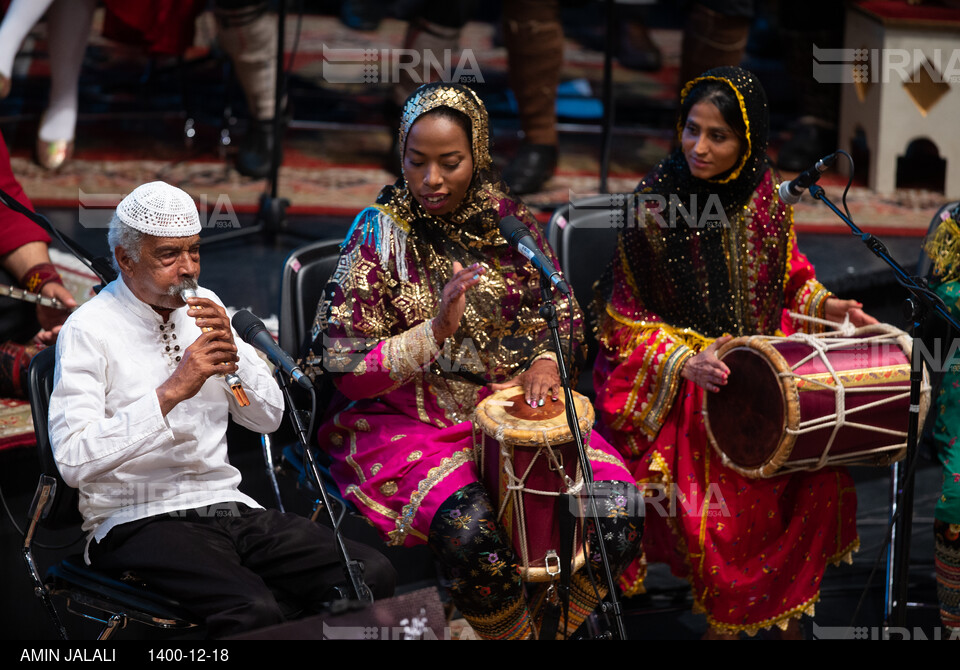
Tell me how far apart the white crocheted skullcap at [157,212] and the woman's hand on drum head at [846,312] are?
6.59ft

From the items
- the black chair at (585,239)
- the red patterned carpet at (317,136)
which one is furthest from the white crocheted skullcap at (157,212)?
the red patterned carpet at (317,136)

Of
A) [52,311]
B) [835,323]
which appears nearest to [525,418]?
[835,323]

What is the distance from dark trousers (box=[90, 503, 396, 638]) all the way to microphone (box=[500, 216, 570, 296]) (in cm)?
86

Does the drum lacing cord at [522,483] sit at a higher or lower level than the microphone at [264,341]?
lower

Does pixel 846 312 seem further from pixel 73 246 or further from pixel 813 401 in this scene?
pixel 73 246

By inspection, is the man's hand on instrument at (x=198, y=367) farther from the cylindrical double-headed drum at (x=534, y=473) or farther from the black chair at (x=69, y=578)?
the cylindrical double-headed drum at (x=534, y=473)

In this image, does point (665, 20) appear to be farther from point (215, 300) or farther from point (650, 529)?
point (215, 300)

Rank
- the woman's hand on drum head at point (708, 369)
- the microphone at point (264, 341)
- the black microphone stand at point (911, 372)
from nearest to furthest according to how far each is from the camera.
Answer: the microphone at point (264, 341) → the black microphone stand at point (911, 372) → the woman's hand on drum head at point (708, 369)

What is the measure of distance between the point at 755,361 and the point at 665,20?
6.78m

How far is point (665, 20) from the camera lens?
9664 mm

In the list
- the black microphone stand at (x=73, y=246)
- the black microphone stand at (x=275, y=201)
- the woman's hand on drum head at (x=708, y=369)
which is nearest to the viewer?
the black microphone stand at (x=73, y=246)

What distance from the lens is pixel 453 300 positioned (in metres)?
3.16

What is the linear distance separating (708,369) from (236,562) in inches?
57.9

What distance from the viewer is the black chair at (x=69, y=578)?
113 inches
